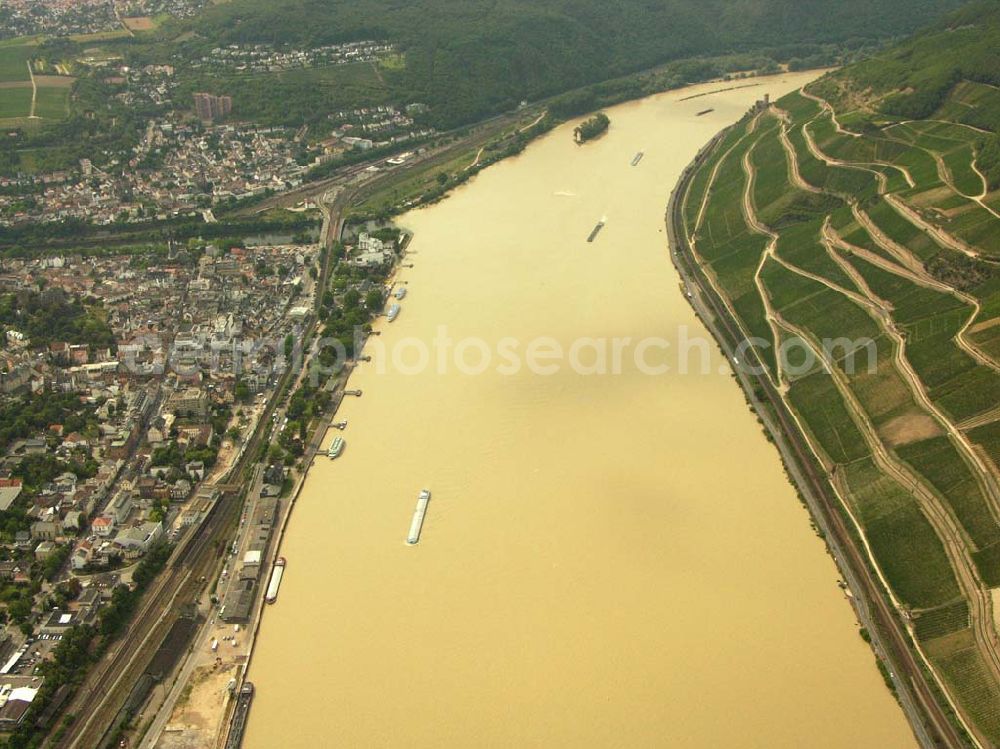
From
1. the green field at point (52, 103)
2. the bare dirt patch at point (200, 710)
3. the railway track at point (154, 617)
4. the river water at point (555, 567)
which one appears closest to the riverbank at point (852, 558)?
the river water at point (555, 567)

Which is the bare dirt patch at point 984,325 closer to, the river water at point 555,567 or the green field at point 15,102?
the river water at point 555,567

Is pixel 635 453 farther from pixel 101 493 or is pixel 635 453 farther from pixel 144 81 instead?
pixel 144 81

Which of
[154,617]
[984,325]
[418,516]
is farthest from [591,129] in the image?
[154,617]

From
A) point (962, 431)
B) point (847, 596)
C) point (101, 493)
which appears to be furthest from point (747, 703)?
point (101, 493)

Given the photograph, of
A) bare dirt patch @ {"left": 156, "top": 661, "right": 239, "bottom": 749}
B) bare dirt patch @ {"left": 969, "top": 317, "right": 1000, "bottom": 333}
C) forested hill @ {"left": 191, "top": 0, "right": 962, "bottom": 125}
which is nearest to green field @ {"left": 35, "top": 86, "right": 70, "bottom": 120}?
forested hill @ {"left": 191, "top": 0, "right": 962, "bottom": 125}

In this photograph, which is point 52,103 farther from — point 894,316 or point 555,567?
point 894,316
